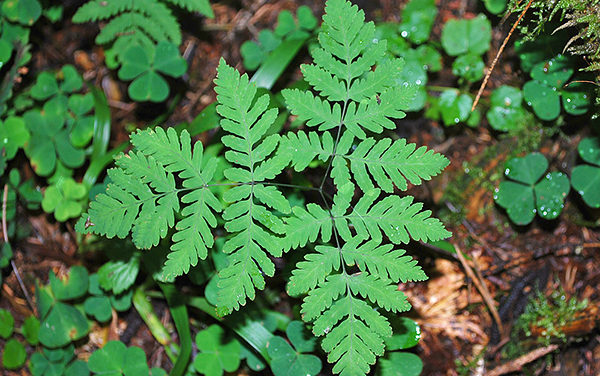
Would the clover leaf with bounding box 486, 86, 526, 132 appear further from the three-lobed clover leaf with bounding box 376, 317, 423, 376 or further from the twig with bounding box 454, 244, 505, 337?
the three-lobed clover leaf with bounding box 376, 317, 423, 376

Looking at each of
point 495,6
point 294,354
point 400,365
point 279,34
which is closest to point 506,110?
point 495,6

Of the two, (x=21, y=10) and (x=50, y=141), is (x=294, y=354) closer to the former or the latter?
(x=50, y=141)

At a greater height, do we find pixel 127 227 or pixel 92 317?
pixel 127 227

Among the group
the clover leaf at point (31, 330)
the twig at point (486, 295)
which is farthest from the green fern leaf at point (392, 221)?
the clover leaf at point (31, 330)

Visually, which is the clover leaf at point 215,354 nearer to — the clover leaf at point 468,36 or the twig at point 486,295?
the twig at point 486,295

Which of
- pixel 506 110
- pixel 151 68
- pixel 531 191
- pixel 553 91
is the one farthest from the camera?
pixel 151 68

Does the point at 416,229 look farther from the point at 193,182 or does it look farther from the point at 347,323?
the point at 193,182

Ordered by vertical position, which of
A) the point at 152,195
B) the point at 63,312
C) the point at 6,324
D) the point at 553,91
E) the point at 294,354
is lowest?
the point at 6,324

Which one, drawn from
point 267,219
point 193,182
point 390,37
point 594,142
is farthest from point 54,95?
point 594,142
